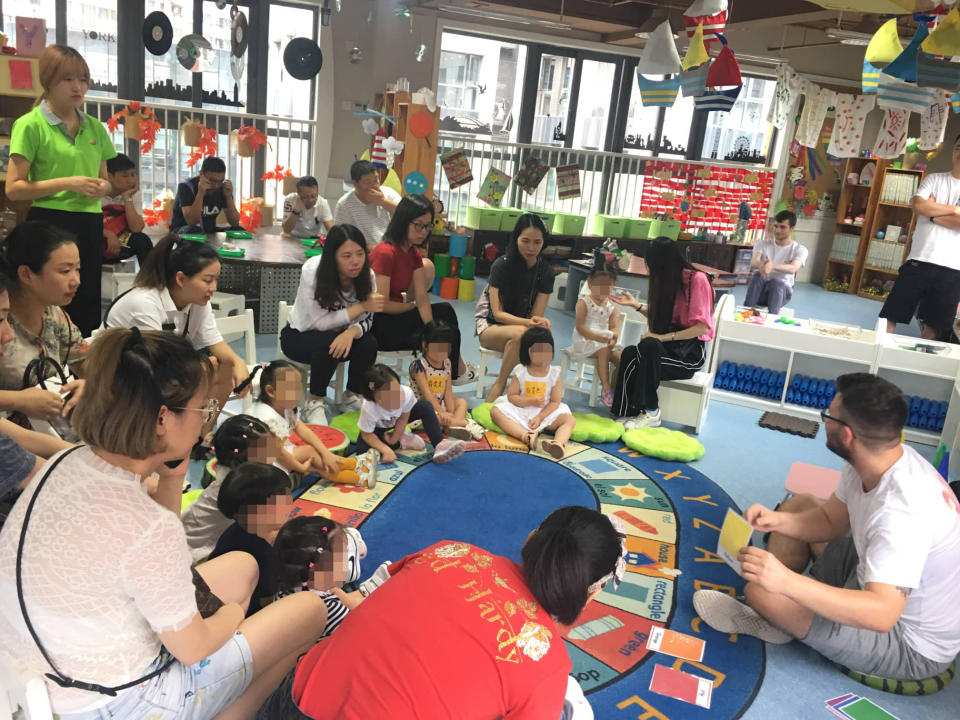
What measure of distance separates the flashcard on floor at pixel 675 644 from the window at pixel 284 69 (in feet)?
24.8

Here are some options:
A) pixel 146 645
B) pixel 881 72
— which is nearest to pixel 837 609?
pixel 146 645

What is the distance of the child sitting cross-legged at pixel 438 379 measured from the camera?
428 centimetres

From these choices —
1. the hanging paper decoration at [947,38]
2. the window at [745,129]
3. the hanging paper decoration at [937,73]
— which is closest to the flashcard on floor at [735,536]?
the hanging paper decoration at [947,38]

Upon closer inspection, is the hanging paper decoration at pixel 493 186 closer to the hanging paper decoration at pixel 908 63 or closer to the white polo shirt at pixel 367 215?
the white polo shirt at pixel 367 215

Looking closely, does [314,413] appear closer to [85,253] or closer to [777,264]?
[85,253]

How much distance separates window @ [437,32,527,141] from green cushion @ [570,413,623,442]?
6.09 m

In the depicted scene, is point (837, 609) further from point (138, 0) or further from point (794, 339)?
point (138, 0)

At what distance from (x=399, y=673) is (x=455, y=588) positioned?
20 cm

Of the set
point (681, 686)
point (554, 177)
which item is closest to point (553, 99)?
point (554, 177)

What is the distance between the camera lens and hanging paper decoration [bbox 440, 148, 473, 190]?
8680mm

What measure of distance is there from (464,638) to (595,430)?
3056 millimetres

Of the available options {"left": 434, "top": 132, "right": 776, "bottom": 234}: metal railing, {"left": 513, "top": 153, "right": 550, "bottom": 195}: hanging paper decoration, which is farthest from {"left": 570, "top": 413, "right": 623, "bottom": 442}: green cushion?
{"left": 513, "top": 153, "right": 550, "bottom": 195}: hanging paper decoration

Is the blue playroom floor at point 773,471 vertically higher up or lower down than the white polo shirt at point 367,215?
lower down

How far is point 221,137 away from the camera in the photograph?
26.9 feet
